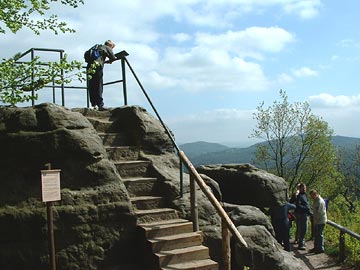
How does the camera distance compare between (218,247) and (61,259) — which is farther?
(218,247)

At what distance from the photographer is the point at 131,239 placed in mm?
8008

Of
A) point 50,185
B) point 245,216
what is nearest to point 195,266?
point 50,185

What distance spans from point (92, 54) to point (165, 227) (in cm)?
561

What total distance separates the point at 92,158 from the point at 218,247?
3.27 metres

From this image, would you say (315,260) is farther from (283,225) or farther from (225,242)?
(225,242)

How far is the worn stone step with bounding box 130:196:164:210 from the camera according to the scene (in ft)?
28.5

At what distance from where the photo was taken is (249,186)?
15273 mm

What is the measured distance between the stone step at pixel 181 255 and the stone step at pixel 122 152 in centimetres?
290

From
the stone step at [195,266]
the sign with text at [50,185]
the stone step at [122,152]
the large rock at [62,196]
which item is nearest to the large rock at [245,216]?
the stone step at [122,152]

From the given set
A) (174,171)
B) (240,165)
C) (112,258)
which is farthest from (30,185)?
(240,165)

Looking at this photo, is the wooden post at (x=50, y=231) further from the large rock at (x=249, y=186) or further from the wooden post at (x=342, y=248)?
the large rock at (x=249, y=186)

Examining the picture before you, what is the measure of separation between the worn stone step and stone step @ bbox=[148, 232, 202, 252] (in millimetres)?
1084

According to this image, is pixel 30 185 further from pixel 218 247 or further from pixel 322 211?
pixel 322 211

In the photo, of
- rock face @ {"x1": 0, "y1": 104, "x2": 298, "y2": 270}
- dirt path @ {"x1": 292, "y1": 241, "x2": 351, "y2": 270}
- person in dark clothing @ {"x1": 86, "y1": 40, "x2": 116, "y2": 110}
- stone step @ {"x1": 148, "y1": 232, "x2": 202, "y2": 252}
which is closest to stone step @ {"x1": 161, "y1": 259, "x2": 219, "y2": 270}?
stone step @ {"x1": 148, "y1": 232, "x2": 202, "y2": 252}
